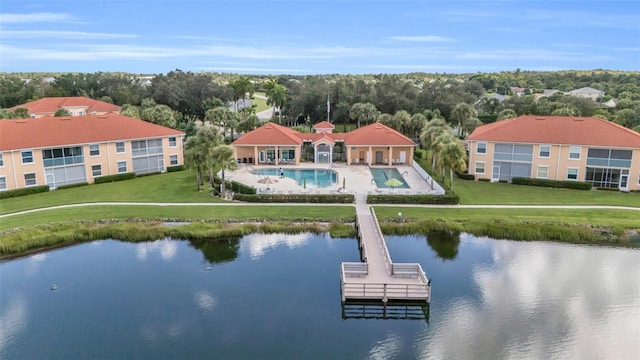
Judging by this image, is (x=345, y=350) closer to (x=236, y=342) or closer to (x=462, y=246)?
(x=236, y=342)

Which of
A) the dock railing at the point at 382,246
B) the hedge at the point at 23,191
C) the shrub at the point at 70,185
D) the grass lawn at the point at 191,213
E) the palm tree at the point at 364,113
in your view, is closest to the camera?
the dock railing at the point at 382,246

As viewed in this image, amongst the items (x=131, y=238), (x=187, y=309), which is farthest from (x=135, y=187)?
(x=187, y=309)

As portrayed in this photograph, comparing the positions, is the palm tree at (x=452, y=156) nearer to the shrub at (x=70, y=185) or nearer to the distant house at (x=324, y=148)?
the distant house at (x=324, y=148)

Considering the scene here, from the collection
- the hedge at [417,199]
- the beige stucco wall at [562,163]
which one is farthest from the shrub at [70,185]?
the beige stucco wall at [562,163]

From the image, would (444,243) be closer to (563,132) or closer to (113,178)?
(563,132)

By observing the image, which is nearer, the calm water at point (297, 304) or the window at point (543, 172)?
the calm water at point (297, 304)
